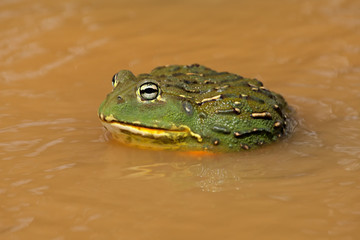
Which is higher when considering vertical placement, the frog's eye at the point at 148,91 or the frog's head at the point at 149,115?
the frog's eye at the point at 148,91

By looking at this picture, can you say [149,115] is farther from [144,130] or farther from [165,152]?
[165,152]

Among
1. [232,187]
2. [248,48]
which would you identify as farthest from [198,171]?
[248,48]

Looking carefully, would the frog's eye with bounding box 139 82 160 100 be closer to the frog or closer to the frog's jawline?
the frog

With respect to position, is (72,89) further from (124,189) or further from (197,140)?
(124,189)

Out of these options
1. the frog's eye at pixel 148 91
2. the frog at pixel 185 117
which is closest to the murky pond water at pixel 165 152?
the frog at pixel 185 117

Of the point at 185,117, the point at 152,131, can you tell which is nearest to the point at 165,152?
the point at 152,131

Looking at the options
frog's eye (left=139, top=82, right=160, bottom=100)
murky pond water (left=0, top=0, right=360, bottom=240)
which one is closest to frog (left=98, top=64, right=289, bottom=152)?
frog's eye (left=139, top=82, right=160, bottom=100)

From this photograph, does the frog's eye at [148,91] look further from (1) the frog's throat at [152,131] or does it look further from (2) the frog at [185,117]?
(1) the frog's throat at [152,131]
